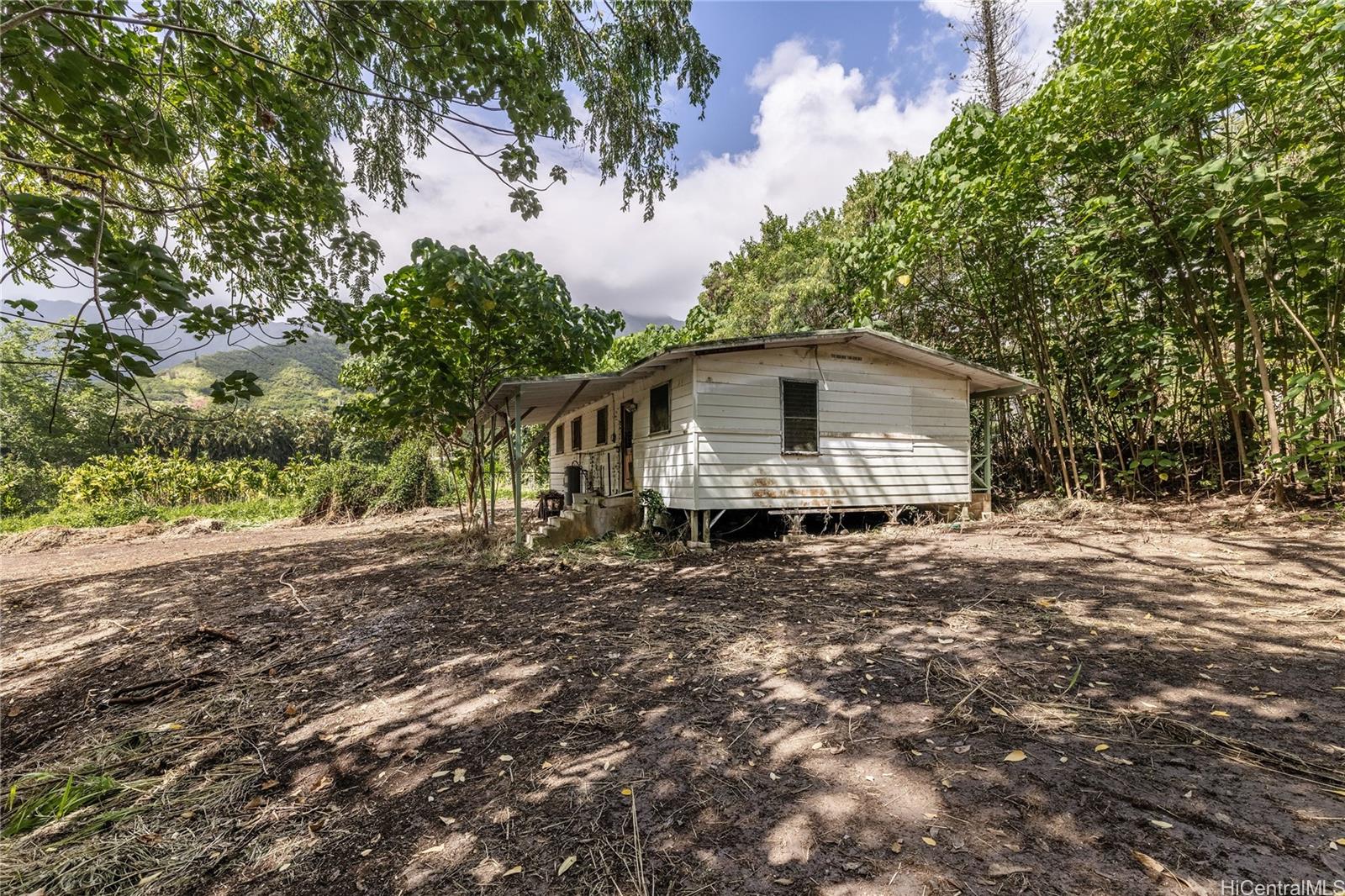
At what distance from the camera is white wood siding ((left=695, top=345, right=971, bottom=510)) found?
793cm

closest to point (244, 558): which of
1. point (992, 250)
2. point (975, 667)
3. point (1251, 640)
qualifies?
point (975, 667)

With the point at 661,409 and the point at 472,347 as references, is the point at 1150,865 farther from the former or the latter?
the point at 472,347

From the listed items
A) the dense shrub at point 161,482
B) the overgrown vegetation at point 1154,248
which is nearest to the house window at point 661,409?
the overgrown vegetation at point 1154,248

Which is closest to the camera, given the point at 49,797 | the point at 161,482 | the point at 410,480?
the point at 49,797

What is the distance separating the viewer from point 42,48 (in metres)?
2.33

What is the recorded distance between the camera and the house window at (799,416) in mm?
8367

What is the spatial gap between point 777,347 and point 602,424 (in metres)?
5.16

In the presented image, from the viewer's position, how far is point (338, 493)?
14.9 metres

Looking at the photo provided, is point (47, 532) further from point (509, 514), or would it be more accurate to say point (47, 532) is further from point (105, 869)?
point (105, 869)

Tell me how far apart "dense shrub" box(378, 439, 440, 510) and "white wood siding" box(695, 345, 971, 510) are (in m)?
10.6

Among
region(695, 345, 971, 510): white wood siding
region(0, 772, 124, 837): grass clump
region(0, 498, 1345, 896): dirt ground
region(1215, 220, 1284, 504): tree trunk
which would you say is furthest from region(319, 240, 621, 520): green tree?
region(1215, 220, 1284, 504): tree trunk

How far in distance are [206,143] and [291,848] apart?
4096 mm

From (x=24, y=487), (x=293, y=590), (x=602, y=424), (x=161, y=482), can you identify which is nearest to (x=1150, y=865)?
(x=293, y=590)

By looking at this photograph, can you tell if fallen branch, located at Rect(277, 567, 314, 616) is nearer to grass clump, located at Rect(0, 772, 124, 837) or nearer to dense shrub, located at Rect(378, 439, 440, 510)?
grass clump, located at Rect(0, 772, 124, 837)
